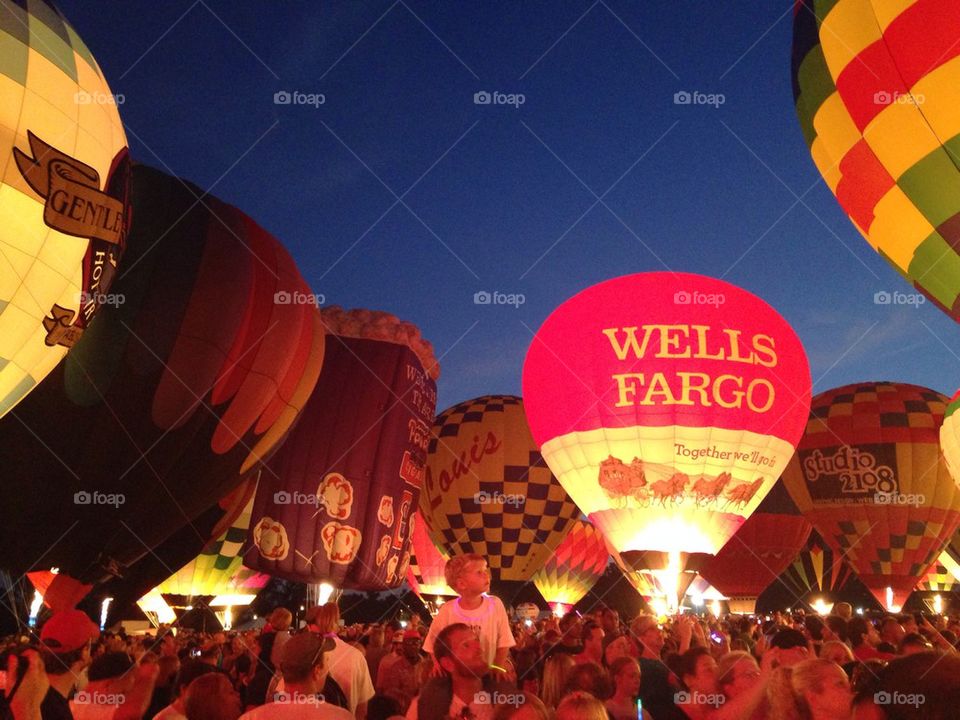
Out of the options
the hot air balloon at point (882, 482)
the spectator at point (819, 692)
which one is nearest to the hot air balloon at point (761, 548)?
the hot air balloon at point (882, 482)

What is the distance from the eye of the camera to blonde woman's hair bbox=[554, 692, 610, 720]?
201 centimetres

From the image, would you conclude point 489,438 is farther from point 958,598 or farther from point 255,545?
point 958,598

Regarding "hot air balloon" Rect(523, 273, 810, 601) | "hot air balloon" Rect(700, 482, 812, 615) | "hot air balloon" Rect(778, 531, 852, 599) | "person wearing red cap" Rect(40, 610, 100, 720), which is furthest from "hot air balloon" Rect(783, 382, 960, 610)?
"person wearing red cap" Rect(40, 610, 100, 720)

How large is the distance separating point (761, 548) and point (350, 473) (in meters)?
16.5

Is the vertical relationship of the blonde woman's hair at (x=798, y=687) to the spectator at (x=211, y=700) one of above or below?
above

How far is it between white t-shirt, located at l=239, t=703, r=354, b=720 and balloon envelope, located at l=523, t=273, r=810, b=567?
8912mm

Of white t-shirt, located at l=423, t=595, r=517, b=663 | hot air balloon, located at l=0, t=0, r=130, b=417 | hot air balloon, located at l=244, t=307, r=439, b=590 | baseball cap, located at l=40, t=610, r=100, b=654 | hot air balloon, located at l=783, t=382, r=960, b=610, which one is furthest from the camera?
hot air balloon, located at l=783, t=382, r=960, b=610

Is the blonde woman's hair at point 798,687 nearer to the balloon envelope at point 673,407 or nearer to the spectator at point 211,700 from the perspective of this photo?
the spectator at point 211,700

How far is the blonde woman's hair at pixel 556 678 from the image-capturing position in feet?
9.00

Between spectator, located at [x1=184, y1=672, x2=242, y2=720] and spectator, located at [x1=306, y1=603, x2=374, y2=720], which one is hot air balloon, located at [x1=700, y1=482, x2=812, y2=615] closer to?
spectator, located at [x1=306, y1=603, x2=374, y2=720]

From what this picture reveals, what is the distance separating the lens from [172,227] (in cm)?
845

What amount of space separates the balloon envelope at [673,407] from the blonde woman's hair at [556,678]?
815cm

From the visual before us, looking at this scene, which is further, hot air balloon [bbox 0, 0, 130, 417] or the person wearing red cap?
hot air balloon [bbox 0, 0, 130, 417]

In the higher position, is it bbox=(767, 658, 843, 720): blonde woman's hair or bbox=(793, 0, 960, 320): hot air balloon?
bbox=(793, 0, 960, 320): hot air balloon
